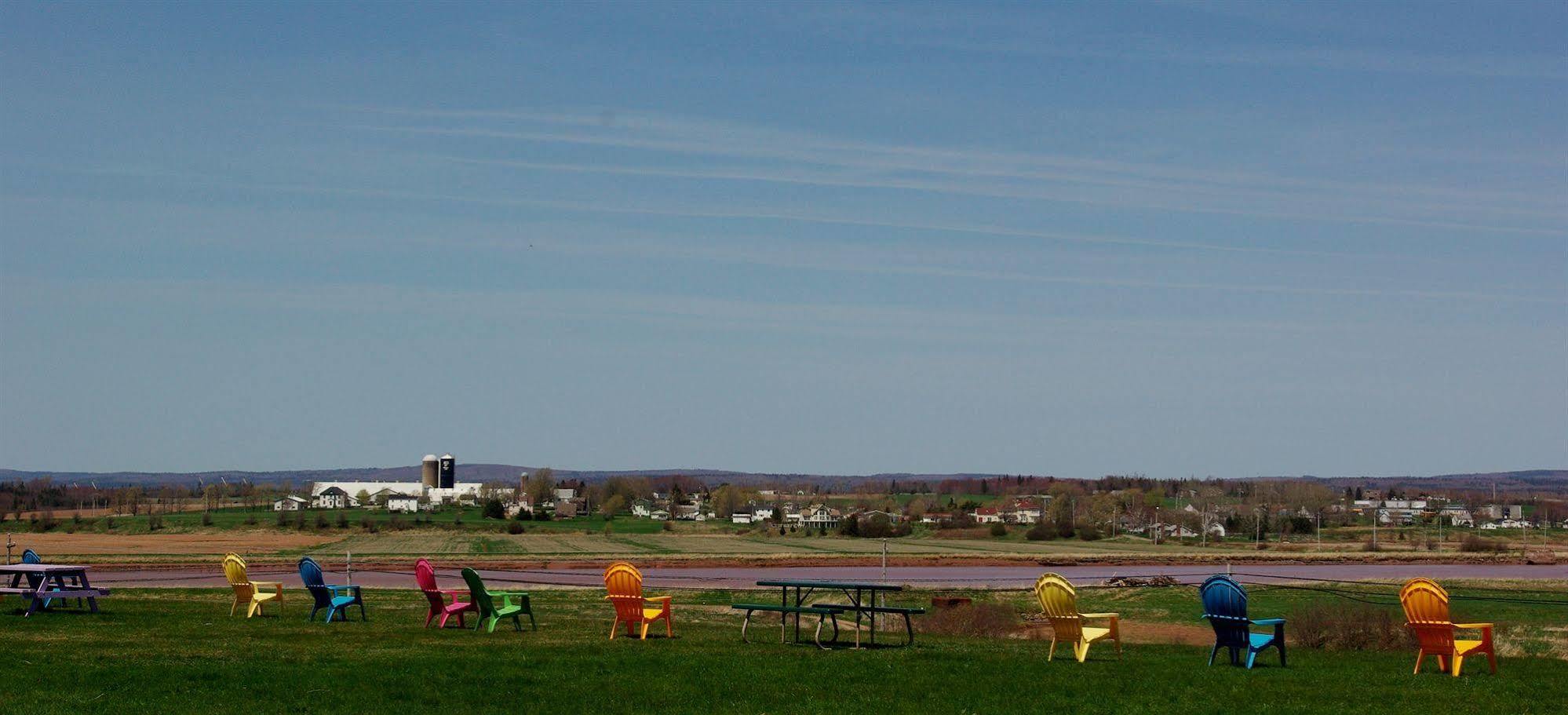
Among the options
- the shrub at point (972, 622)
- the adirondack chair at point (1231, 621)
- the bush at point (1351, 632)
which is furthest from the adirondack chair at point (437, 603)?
the bush at point (1351, 632)

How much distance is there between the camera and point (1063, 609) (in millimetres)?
16656

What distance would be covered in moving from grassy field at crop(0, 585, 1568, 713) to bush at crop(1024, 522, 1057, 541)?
90998 millimetres

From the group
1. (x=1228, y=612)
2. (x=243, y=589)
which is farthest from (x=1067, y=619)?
(x=243, y=589)

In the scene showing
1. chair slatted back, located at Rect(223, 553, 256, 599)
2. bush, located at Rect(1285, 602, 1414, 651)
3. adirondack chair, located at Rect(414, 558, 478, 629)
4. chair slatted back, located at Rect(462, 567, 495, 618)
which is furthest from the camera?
bush, located at Rect(1285, 602, 1414, 651)

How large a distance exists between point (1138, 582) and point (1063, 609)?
34.7 metres

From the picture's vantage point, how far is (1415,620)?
1605 cm

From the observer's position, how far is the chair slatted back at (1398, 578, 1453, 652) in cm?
1578

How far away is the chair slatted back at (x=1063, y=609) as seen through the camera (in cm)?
1655

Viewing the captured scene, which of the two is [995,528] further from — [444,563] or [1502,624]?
[1502,624]

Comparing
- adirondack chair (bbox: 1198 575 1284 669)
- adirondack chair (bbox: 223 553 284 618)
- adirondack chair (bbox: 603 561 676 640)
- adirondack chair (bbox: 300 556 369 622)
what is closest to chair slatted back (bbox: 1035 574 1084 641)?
adirondack chair (bbox: 1198 575 1284 669)

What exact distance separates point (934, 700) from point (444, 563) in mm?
51671

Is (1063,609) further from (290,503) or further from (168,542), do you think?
(290,503)

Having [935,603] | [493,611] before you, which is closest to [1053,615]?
[493,611]

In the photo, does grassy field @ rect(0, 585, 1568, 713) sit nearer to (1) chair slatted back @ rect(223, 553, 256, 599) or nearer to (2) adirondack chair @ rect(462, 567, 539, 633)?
(2) adirondack chair @ rect(462, 567, 539, 633)
